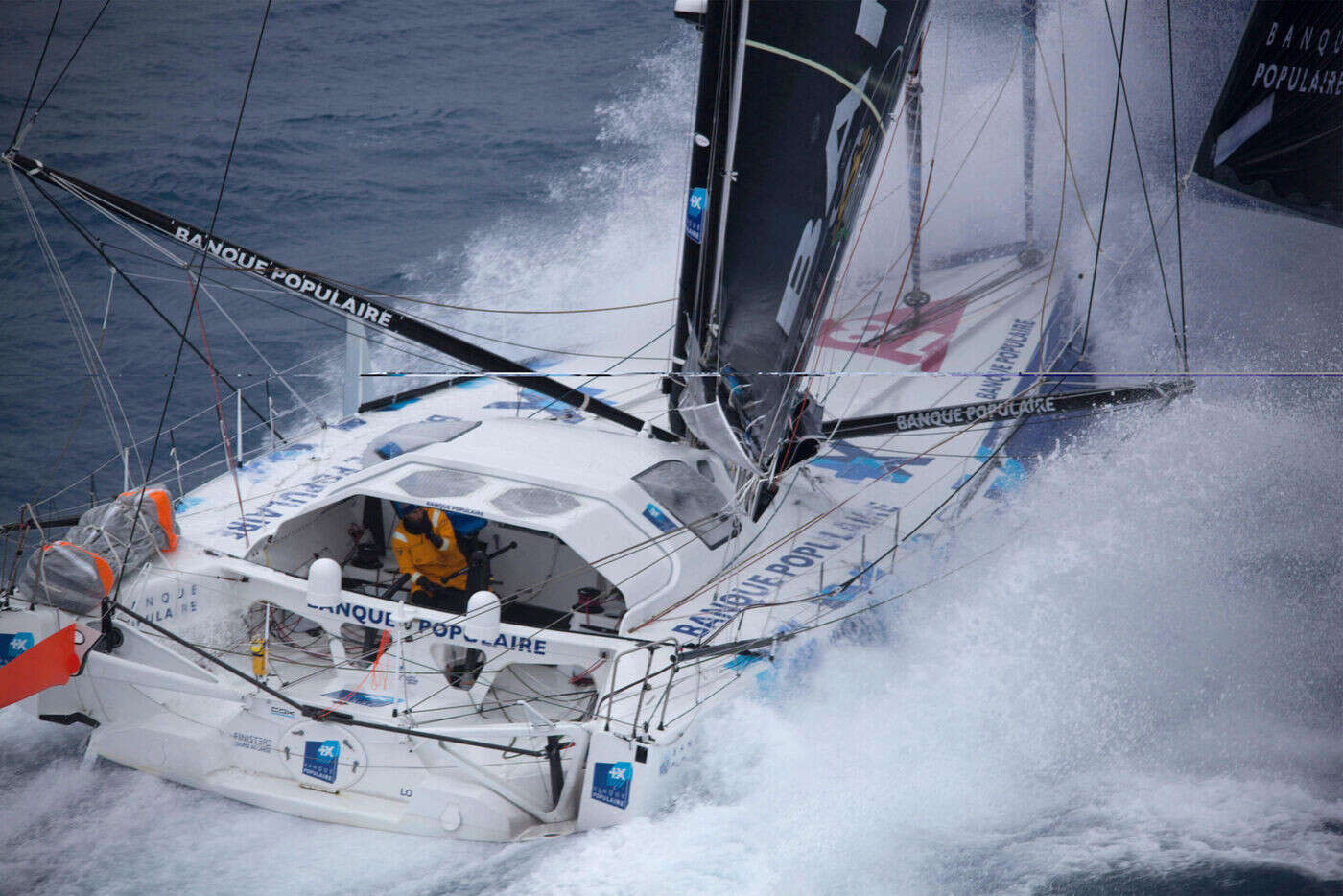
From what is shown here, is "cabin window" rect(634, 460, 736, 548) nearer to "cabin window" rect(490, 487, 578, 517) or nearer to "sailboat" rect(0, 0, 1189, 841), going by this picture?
"sailboat" rect(0, 0, 1189, 841)

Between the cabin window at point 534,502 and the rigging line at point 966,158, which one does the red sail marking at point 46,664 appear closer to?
the cabin window at point 534,502

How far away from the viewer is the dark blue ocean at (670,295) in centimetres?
588

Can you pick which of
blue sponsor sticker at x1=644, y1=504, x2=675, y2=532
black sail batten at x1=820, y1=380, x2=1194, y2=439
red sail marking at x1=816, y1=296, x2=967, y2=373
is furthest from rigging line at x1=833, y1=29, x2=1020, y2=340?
blue sponsor sticker at x1=644, y1=504, x2=675, y2=532

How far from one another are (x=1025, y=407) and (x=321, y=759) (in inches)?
162

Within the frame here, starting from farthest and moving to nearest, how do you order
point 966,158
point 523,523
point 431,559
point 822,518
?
point 966,158 → point 822,518 → point 431,559 → point 523,523

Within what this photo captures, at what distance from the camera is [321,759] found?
241 inches

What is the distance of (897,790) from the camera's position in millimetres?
6133

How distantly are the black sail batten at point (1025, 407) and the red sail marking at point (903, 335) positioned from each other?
218 centimetres

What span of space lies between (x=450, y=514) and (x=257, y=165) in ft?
27.3

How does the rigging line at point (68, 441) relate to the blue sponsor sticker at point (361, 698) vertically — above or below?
above

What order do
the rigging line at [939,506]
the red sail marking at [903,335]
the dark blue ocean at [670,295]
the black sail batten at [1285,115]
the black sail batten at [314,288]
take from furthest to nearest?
the red sail marking at [903,335], the black sail batten at [1285,115], the rigging line at [939,506], the black sail batten at [314,288], the dark blue ocean at [670,295]

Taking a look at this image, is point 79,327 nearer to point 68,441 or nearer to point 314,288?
point 68,441

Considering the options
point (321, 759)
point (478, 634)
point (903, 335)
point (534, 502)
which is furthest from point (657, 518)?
point (903, 335)

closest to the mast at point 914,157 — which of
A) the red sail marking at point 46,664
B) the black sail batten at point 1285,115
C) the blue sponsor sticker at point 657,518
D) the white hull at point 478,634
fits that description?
the black sail batten at point 1285,115
